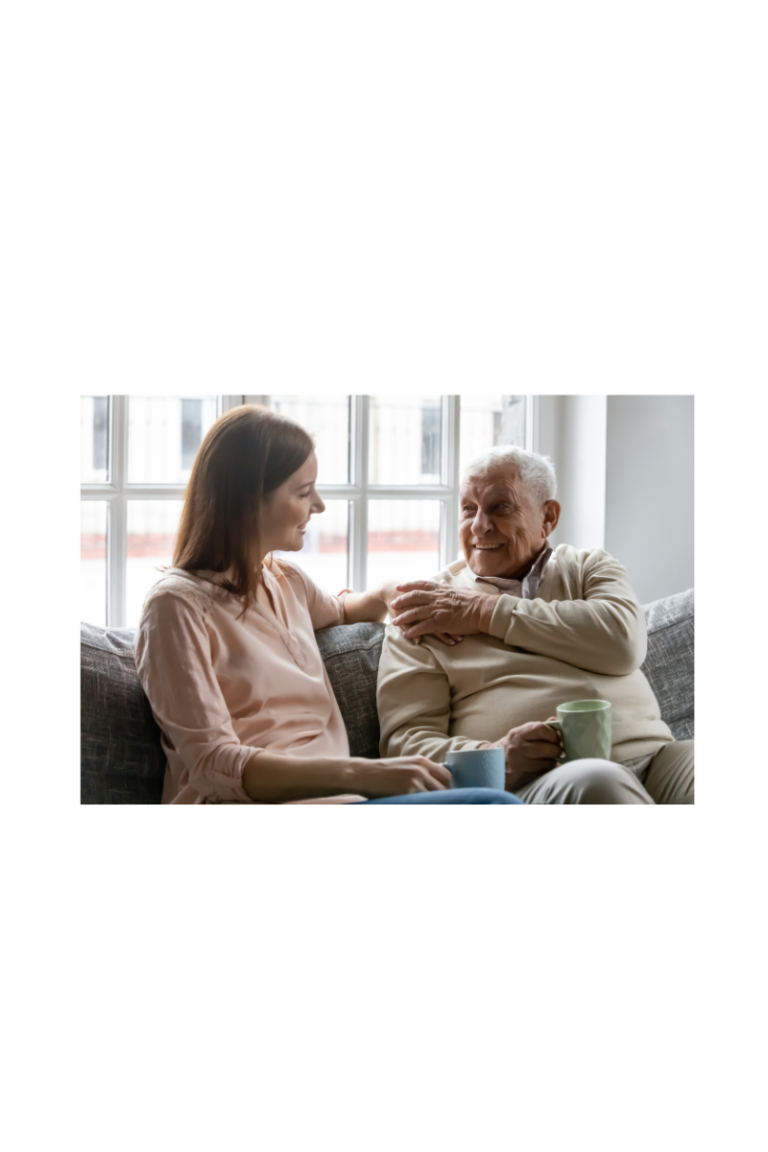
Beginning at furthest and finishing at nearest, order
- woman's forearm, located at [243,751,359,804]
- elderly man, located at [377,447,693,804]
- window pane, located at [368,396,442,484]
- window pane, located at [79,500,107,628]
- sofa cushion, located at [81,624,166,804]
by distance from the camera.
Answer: window pane, located at [368,396,442,484] < window pane, located at [79,500,107,628] < elderly man, located at [377,447,693,804] < sofa cushion, located at [81,624,166,804] < woman's forearm, located at [243,751,359,804]

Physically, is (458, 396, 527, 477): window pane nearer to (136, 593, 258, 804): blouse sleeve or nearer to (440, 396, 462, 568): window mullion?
(440, 396, 462, 568): window mullion

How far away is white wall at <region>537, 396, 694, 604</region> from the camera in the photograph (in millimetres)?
2018

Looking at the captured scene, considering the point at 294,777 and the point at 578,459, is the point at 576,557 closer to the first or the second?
the point at 578,459

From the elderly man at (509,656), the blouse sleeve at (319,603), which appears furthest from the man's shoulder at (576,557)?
the blouse sleeve at (319,603)

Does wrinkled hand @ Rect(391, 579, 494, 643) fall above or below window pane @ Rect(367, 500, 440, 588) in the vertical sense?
below

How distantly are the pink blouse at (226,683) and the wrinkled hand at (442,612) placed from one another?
0.18 meters

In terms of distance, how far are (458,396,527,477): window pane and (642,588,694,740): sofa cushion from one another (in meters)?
0.59

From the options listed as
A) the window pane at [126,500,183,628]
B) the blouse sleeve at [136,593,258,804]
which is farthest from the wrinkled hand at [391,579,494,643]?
the window pane at [126,500,183,628]

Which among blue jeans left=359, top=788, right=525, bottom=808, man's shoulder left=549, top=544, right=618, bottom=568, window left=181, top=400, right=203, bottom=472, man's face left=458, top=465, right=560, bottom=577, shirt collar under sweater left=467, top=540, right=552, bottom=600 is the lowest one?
blue jeans left=359, top=788, right=525, bottom=808

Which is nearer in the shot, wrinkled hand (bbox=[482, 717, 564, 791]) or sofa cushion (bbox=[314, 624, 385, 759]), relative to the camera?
wrinkled hand (bbox=[482, 717, 564, 791])

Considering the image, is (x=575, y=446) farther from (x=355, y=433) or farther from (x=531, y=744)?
(x=531, y=744)

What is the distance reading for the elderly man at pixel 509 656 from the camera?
1.55 m

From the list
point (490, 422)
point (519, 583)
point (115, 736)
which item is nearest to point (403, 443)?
point (490, 422)

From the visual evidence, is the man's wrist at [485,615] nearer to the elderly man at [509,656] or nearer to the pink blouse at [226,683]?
the elderly man at [509,656]
